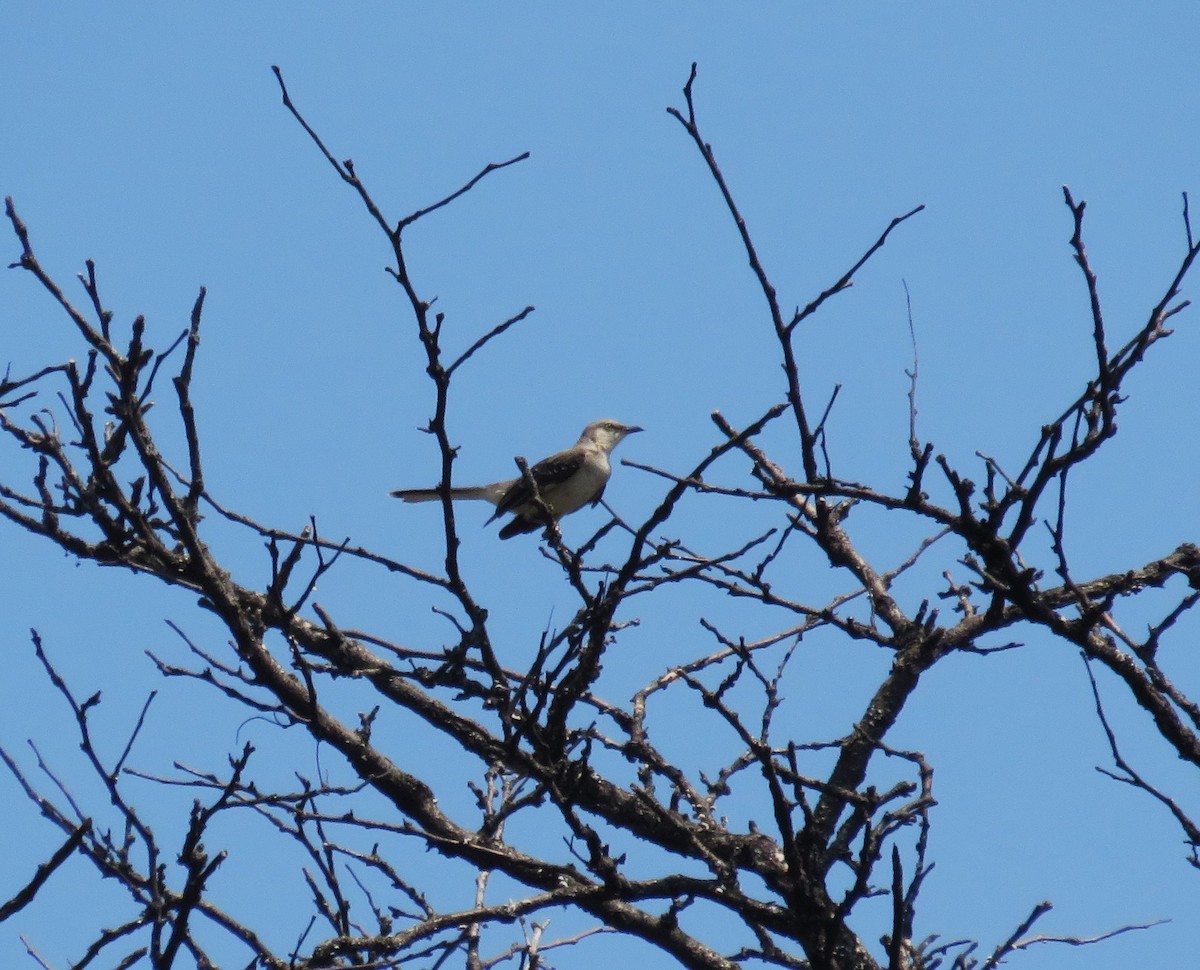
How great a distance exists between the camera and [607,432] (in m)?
11.9

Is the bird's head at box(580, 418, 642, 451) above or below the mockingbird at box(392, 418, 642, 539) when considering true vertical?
above

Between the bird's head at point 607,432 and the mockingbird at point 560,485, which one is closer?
the mockingbird at point 560,485

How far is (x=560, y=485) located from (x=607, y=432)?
1104 mm

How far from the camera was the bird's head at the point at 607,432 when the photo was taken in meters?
11.8

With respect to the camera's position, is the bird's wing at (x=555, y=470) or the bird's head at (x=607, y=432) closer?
the bird's wing at (x=555, y=470)

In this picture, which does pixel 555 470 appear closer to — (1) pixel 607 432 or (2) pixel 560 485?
(2) pixel 560 485

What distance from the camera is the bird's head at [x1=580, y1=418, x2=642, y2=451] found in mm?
11820

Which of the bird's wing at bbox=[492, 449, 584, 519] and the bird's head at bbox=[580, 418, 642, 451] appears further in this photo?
the bird's head at bbox=[580, 418, 642, 451]

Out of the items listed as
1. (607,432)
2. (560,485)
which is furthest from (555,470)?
(607,432)

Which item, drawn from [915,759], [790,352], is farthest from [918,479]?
[915,759]

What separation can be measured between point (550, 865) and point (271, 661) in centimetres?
120

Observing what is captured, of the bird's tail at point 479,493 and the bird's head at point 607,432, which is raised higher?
the bird's head at point 607,432

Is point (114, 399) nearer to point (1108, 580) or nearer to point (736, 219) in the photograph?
point (736, 219)

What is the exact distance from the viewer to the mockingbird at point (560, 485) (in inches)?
415
